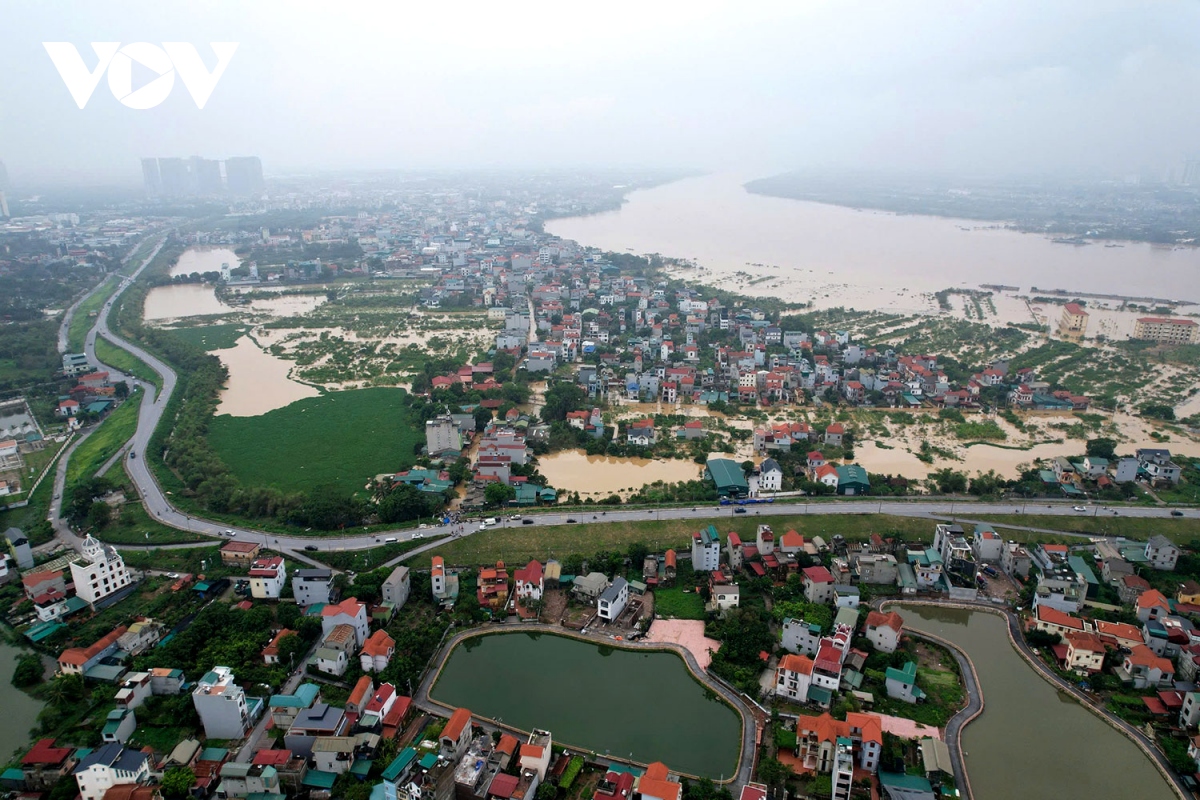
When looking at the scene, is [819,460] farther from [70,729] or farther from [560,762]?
[70,729]

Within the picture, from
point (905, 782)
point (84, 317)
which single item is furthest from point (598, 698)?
point (84, 317)

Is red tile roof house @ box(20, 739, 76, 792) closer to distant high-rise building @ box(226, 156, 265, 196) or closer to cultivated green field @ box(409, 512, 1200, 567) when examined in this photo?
cultivated green field @ box(409, 512, 1200, 567)

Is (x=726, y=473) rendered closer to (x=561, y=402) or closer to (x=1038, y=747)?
(x=561, y=402)

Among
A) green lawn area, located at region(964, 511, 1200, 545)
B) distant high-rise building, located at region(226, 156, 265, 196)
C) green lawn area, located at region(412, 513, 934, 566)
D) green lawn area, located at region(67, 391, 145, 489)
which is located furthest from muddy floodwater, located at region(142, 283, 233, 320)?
distant high-rise building, located at region(226, 156, 265, 196)

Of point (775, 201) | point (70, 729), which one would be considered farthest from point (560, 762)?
point (775, 201)

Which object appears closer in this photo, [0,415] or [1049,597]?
[1049,597]
